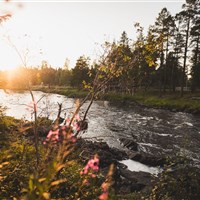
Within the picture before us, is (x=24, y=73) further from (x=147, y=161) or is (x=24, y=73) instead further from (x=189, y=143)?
(x=189, y=143)

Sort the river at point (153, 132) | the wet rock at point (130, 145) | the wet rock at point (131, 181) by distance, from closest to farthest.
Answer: the wet rock at point (131, 181)
the river at point (153, 132)
the wet rock at point (130, 145)

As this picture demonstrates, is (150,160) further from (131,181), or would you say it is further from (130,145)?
(131,181)

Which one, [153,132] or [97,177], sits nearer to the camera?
[97,177]

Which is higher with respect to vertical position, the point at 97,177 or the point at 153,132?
the point at 97,177

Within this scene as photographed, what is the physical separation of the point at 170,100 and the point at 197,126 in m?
16.2

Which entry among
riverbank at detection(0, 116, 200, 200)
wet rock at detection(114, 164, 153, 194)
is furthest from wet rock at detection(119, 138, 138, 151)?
wet rock at detection(114, 164, 153, 194)

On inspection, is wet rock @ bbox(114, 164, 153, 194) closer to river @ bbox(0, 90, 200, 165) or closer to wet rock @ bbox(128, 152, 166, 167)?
wet rock @ bbox(128, 152, 166, 167)

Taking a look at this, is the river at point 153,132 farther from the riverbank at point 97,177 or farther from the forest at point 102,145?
the riverbank at point 97,177

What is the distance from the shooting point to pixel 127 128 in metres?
23.0

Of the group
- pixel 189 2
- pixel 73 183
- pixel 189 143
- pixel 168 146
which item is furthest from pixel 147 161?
pixel 189 2

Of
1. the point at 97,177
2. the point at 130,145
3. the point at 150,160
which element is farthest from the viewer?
the point at 130,145

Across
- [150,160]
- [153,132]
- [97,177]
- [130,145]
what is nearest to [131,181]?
[97,177]

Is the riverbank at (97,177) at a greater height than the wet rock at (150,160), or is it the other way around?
the riverbank at (97,177)

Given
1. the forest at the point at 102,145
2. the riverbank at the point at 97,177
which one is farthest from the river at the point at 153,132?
the riverbank at the point at 97,177
